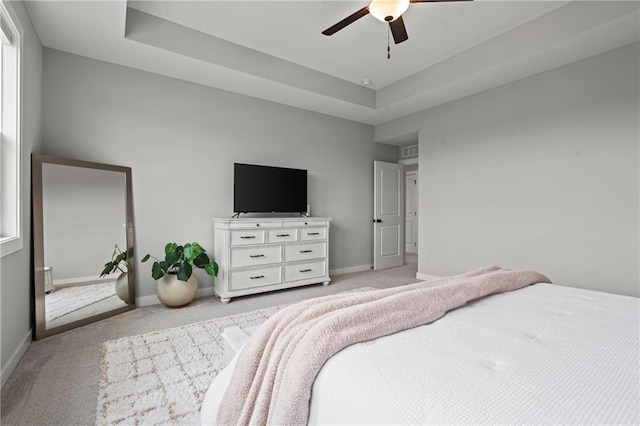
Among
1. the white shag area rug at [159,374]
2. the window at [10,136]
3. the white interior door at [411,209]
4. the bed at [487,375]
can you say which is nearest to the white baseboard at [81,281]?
the window at [10,136]

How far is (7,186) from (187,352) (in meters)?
1.65

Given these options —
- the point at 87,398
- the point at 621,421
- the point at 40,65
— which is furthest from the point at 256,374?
the point at 40,65

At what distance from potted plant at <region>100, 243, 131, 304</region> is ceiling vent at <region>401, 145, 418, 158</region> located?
464 cm

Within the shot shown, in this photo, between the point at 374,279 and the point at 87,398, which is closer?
the point at 87,398

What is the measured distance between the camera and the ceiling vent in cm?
571

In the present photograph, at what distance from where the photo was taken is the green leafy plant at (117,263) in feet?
10.0

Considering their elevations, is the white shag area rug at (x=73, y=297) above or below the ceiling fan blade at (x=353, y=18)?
below

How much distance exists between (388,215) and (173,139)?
12.0ft

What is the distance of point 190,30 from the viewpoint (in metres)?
3.11

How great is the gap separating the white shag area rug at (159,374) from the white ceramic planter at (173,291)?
60cm

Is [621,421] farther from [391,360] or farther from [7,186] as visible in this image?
[7,186]

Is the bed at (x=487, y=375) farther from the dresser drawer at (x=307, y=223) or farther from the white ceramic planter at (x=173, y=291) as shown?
the dresser drawer at (x=307, y=223)

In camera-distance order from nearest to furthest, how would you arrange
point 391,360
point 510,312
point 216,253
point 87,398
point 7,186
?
1. point 391,360
2. point 510,312
3. point 87,398
4. point 7,186
5. point 216,253

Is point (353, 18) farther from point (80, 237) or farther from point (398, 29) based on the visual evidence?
point (80, 237)
